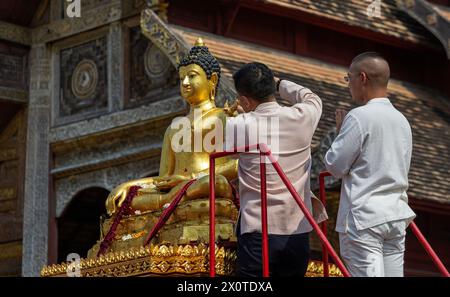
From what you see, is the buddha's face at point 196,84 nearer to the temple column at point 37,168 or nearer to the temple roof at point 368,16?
the temple roof at point 368,16

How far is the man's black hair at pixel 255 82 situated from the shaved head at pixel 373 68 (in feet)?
1.73

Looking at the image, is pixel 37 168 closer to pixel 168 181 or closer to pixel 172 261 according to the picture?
pixel 168 181

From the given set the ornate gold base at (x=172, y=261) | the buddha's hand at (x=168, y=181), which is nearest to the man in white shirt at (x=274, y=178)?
the ornate gold base at (x=172, y=261)

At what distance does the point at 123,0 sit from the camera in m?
15.6

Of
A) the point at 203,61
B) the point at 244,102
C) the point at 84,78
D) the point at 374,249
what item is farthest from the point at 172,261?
the point at 84,78

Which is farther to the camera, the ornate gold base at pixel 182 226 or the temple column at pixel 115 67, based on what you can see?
the temple column at pixel 115 67

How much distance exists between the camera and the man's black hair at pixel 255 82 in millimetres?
7098

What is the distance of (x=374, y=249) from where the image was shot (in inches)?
259

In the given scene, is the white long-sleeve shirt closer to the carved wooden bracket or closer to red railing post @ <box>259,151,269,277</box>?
red railing post @ <box>259,151,269,277</box>

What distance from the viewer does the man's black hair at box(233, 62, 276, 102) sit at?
23.3 feet

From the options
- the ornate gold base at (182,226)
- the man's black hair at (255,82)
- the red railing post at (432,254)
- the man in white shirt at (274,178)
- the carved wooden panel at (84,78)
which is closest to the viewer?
the red railing post at (432,254)

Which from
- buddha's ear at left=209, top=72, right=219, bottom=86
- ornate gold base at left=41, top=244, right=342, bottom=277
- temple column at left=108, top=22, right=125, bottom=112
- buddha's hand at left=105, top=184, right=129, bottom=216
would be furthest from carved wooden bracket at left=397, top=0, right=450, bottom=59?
ornate gold base at left=41, top=244, right=342, bottom=277
